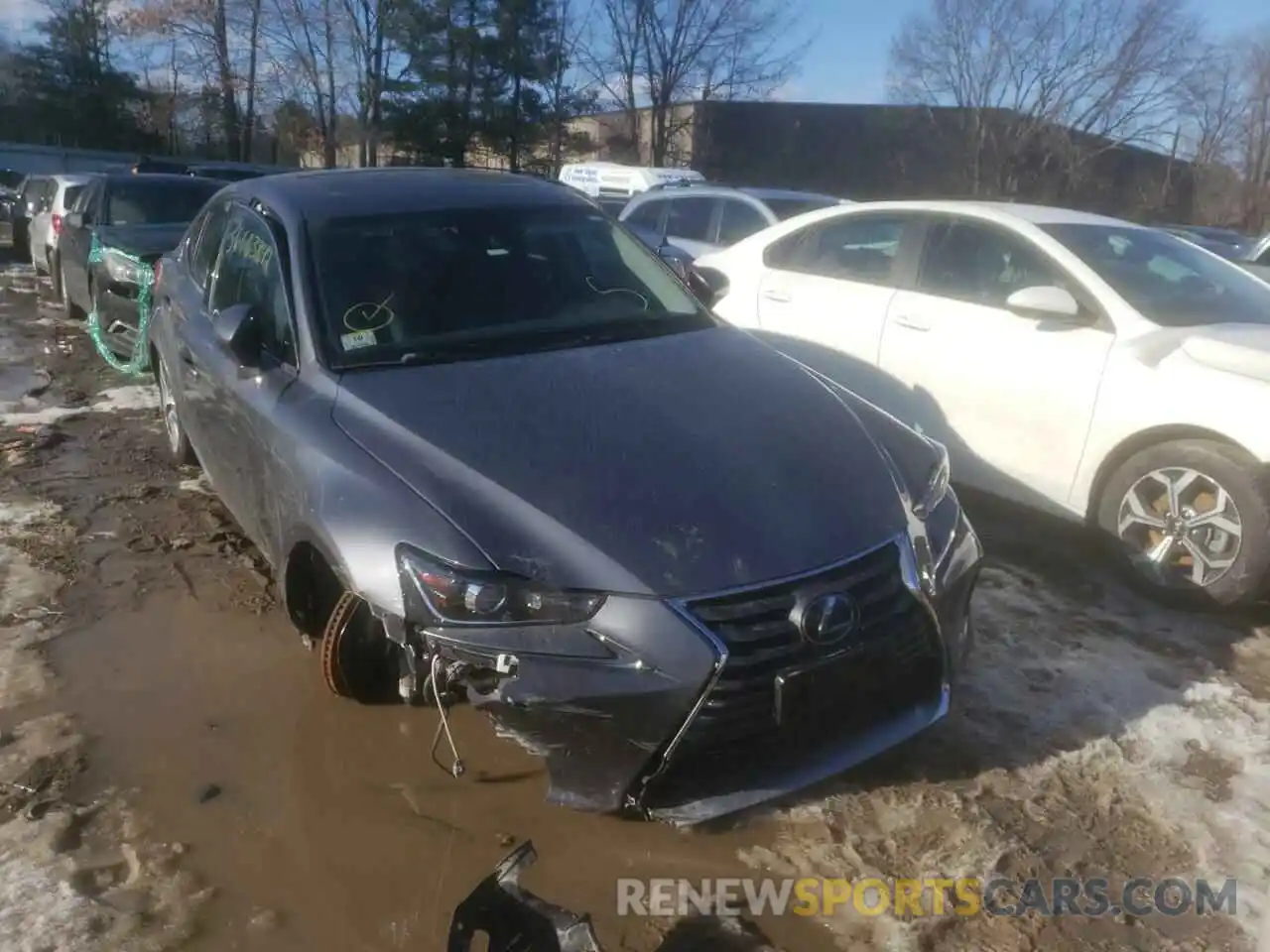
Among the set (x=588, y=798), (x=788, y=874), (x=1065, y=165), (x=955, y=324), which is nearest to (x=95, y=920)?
(x=588, y=798)

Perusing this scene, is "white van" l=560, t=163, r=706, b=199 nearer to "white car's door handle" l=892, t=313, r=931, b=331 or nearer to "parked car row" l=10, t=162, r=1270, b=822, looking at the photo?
"white car's door handle" l=892, t=313, r=931, b=331

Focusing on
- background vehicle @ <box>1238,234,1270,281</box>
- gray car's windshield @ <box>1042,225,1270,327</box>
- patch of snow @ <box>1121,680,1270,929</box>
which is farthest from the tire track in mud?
background vehicle @ <box>1238,234,1270,281</box>

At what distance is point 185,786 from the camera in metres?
3.27

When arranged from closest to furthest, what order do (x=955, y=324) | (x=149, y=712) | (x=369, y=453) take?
(x=369, y=453) < (x=149, y=712) < (x=955, y=324)

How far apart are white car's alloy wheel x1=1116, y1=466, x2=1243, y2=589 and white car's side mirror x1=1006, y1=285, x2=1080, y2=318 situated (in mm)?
800

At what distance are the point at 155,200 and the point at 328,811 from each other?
8.67 metres

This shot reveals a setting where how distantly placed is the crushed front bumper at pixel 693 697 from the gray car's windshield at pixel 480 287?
1.39 meters

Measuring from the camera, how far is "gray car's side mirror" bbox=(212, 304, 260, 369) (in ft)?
12.5

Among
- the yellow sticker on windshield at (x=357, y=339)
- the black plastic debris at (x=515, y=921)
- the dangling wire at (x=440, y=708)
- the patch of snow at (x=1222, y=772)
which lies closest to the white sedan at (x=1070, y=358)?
the patch of snow at (x=1222, y=772)

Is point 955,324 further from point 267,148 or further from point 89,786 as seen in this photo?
point 267,148

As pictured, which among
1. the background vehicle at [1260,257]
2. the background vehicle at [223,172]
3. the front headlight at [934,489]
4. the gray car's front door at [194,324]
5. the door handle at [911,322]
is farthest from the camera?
the background vehicle at [223,172]

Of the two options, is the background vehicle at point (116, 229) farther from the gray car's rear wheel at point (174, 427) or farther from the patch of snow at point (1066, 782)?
the patch of snow at point (1066, 782)

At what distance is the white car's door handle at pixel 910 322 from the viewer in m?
5.44

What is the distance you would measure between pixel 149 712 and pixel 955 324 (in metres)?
3.89
